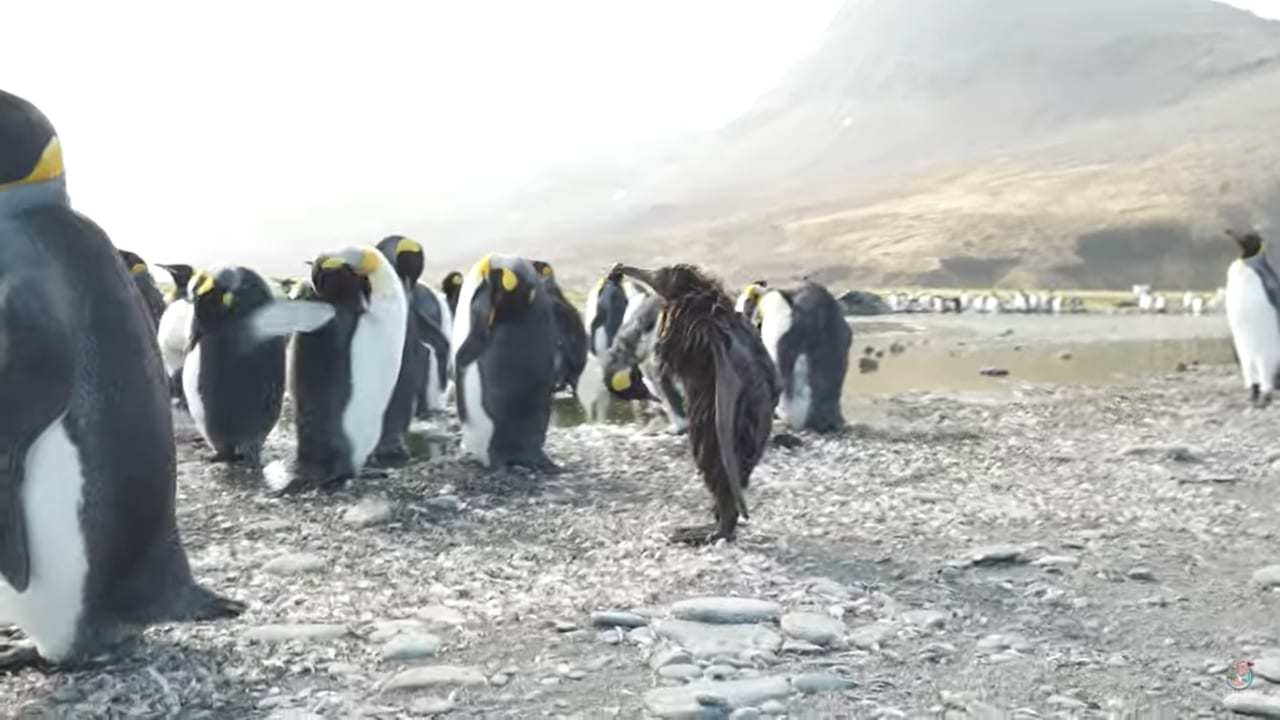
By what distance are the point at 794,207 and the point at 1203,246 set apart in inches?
1472

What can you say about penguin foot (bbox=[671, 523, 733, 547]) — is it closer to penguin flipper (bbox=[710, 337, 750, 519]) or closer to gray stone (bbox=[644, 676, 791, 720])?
penguin flipper (bbox=[710, 337, 750, 519])

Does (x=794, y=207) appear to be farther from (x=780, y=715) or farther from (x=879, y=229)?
(x=780, y=715)

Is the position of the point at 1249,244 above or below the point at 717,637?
above

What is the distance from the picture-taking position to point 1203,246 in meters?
62.4

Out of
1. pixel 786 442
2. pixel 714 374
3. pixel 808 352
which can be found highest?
pixel 714 374

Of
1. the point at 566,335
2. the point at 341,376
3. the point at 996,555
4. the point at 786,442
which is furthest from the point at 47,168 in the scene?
the point at 566,335

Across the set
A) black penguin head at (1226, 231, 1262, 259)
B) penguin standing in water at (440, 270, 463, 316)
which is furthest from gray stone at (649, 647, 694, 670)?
black penguin head at (1226, 231, 1262, 259)

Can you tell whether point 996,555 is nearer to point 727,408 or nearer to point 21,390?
point 727,408

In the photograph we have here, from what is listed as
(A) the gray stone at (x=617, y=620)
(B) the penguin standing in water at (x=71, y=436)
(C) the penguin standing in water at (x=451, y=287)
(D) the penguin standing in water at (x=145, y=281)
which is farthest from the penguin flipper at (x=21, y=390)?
(C) the penguin standing in water at (x=451, y=287)

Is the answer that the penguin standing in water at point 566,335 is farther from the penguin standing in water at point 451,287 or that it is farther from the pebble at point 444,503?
the pebble at point 444,503

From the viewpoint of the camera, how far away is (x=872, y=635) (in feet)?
11.3

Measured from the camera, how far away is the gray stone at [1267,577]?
3.98m

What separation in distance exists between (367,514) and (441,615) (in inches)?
61.5

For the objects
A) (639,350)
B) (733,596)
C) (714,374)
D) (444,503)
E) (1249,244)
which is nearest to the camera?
(733,596)
